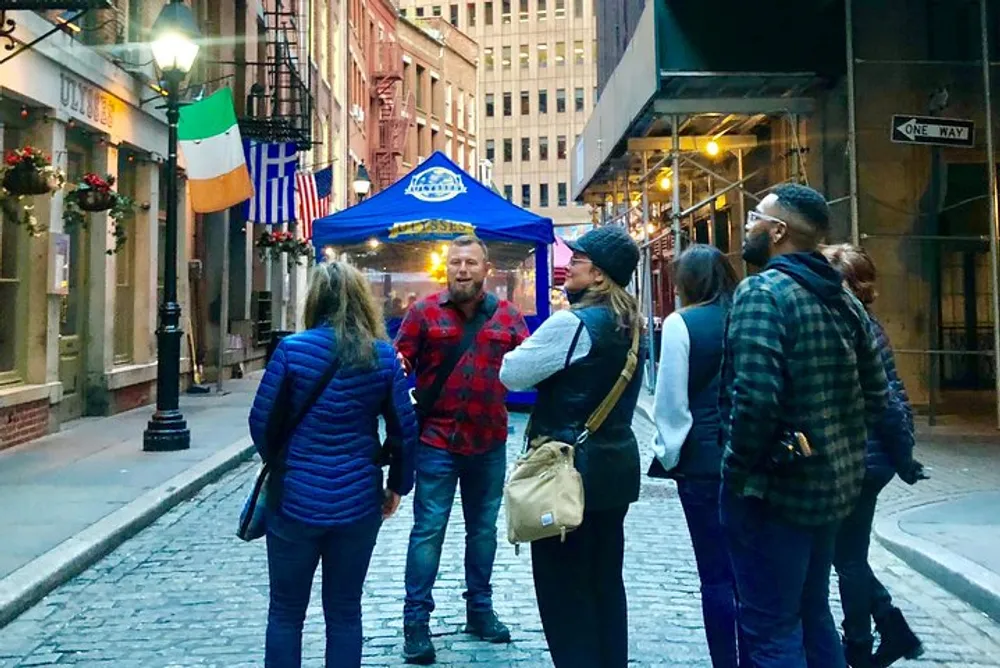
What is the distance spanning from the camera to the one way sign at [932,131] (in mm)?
10883

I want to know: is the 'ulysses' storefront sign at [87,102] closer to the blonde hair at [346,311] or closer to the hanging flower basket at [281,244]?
the hanging flower basket at [281,244]

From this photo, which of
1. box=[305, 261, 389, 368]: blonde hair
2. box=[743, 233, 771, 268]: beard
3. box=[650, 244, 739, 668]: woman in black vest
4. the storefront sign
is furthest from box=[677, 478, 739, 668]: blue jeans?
the storefront sign

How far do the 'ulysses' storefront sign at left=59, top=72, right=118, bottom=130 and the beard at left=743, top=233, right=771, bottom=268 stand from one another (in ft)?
34.7

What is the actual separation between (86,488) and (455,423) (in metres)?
5.27

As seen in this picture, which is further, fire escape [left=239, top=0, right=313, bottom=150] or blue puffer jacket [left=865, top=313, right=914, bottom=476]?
fire escape [left=239, top=0, right=313, bottom=150]

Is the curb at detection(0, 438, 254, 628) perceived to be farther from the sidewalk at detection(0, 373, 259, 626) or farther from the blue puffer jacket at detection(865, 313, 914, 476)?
the blue puffer jacket at detection(865, 313, 914, 476)

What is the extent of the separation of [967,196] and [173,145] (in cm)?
1118

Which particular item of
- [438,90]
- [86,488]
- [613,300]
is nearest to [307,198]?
[86,488]

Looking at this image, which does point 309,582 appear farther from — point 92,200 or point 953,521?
point 92,200

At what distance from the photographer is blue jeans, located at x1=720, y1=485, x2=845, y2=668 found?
2.95 m

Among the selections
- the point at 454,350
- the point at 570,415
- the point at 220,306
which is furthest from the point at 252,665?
the point at 220,306

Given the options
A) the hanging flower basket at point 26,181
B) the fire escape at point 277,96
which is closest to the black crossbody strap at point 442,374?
the hanging flower basket at point 26,181

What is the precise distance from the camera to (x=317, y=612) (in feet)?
17.5

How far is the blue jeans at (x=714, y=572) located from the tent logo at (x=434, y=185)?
10.6m
